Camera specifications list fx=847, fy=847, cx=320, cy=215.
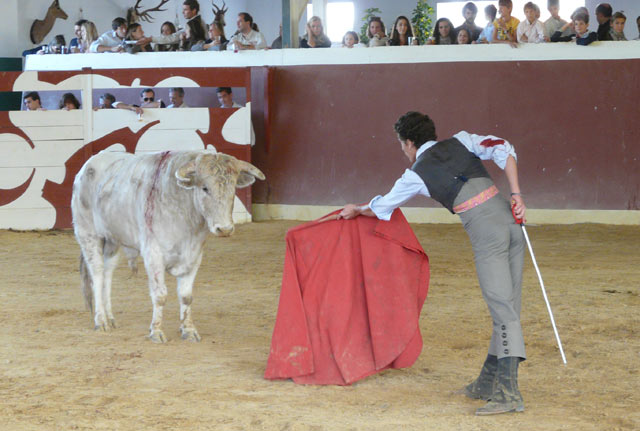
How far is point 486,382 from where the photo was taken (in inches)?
141

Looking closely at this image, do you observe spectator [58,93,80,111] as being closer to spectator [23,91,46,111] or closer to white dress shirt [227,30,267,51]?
spectator [23,91,46,111]

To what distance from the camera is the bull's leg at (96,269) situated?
495cm

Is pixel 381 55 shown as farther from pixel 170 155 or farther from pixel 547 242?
pixel 170 155

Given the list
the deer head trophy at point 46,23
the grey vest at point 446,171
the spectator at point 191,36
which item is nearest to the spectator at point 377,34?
the spectator at point 191,36

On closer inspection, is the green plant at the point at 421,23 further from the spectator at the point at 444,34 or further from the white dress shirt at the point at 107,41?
the white dress shirt at the point at 107,41

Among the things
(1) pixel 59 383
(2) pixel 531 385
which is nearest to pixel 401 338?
(2) pixel 531 385

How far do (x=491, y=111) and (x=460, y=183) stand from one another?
6.52 meters

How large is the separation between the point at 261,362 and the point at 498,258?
55.5 inches

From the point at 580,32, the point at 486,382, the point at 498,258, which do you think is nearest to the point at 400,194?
the point at 498,258

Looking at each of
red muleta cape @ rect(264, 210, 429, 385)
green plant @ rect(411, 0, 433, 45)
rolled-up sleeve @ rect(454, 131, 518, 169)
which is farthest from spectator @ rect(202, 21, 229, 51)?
rolled-up sleeve @ rect(454, 131, 518, 169)

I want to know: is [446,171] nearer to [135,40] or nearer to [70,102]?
[70,102]

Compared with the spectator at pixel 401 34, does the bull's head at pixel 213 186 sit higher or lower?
lower

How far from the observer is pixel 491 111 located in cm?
977

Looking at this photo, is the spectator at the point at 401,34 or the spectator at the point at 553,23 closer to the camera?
the spectator at the point at 553,23
